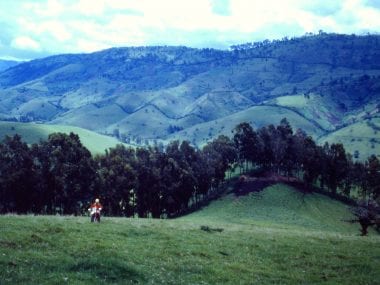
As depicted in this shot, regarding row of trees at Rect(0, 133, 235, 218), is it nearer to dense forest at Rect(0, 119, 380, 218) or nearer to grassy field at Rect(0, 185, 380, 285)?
dense forest at Rect(0, 119, 380, 218)

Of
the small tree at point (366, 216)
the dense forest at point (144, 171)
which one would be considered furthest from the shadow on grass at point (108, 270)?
the dense forest at point (144, 171)

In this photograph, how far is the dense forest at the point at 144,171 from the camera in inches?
3979

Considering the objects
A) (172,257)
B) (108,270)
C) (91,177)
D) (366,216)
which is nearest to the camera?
(108,270)

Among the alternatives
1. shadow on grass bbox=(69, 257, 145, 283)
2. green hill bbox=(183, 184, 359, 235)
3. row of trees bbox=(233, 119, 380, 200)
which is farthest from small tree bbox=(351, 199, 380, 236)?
row of trees bbox=(233, 119, 380, 200)

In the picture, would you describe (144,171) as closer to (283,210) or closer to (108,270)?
(283,210)

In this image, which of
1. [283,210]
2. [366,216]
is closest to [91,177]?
[283,210]

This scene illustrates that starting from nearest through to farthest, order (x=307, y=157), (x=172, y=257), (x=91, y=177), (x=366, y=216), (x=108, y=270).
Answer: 1. (x=108, y=270)
2. (x=172, y=257)
3. (x=366, y=216)
4. (x=91, y=177)
5. (x=307, y=157)

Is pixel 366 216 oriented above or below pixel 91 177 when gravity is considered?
below

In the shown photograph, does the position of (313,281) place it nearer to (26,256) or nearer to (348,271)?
(348,271)

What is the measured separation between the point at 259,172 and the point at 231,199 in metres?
25.9

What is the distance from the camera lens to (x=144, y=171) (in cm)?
12212

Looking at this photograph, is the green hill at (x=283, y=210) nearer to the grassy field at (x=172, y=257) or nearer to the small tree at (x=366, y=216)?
the small tree at (x=366, y=216)

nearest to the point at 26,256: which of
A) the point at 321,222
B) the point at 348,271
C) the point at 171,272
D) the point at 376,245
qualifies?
the point at 171,272

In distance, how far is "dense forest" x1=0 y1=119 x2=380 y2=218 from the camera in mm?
A: 101062
